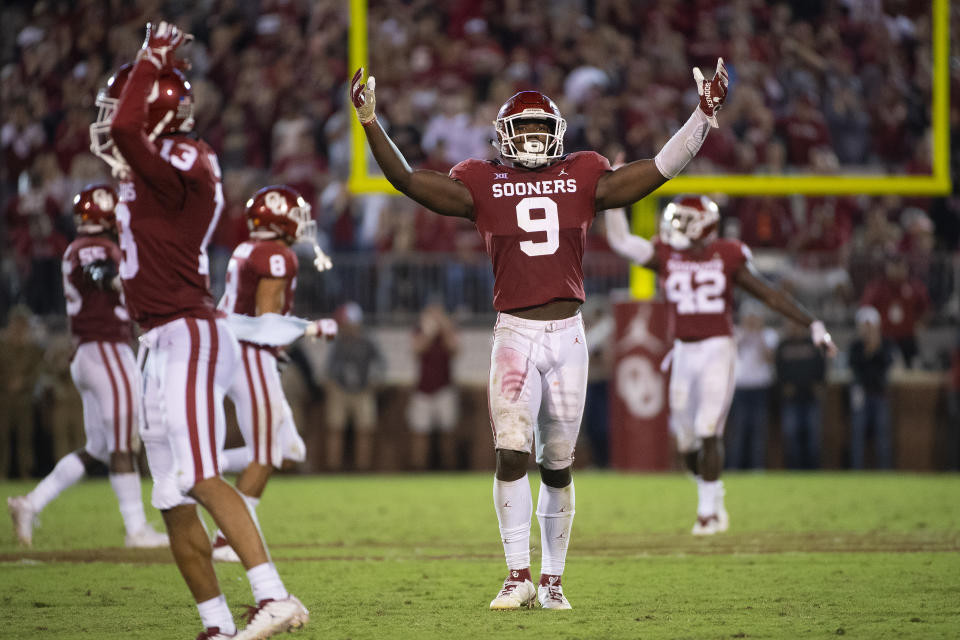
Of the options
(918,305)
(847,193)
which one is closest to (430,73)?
(847,193)

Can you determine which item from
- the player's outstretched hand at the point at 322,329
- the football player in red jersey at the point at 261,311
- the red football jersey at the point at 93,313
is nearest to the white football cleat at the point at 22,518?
the red football jersey at the point at 93,313

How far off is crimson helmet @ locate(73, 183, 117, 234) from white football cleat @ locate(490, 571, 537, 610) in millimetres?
3608

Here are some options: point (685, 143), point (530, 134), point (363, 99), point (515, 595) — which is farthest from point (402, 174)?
point (515, 595)

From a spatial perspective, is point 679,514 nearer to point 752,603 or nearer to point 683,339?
point 683,339

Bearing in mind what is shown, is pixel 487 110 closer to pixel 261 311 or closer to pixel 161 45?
pixel 261 311

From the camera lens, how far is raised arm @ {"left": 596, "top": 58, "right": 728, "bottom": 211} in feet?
18.1

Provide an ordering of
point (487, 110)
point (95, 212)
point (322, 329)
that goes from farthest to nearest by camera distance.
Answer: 1. point (487, 110)
2. point (95, 212)
3. point (322, 329)

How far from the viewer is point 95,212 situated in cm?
808

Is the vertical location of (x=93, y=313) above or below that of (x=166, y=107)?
below

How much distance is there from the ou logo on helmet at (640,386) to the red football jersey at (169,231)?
9.24 m

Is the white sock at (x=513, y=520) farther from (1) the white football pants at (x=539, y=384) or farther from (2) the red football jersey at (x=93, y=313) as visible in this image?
(2) the red football jersey at (x=93, y=313)

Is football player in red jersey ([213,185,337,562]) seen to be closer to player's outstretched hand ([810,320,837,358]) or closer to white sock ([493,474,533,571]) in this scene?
white sock ([493,474,533,571])

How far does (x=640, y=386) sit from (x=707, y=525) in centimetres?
514

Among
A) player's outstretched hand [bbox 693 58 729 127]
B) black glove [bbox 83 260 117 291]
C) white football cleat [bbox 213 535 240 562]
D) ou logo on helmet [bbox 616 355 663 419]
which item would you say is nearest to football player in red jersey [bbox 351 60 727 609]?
player's outstretched hand [bbox 693 58 729 127]
